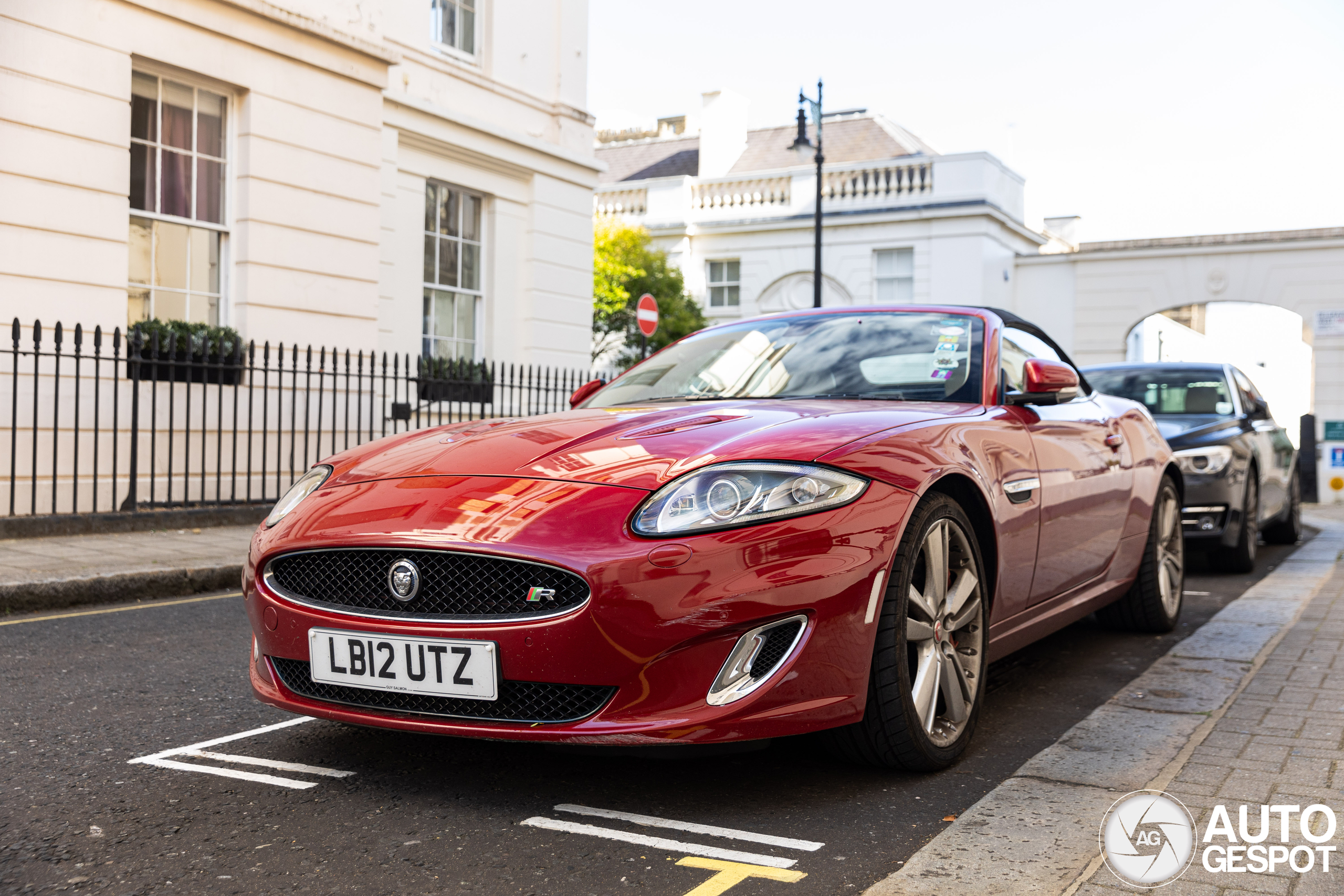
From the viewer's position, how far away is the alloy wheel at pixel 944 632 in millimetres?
3197

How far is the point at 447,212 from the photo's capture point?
14.0 m

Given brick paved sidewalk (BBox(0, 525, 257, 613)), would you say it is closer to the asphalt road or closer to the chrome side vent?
the asphalt road

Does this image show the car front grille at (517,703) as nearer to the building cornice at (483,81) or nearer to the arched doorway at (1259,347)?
the building cornice at (483,81)

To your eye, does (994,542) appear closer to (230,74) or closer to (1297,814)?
(1297,814)

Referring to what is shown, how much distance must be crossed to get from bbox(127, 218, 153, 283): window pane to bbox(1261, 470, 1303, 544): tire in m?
9.65

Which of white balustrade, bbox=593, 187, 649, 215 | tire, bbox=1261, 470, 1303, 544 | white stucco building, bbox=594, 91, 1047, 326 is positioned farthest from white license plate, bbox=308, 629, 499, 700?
white balustrade, bbox=593, 187, 649, 215

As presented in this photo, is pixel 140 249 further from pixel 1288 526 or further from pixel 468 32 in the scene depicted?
pixel 1288 526

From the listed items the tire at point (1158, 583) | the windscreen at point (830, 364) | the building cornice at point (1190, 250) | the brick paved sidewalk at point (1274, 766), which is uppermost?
the building cornice at point (1190, 250)

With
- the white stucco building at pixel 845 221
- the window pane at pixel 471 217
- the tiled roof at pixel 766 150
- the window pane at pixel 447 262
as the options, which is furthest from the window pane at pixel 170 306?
the tiled roof at pixel 766 150

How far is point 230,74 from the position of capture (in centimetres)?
1066

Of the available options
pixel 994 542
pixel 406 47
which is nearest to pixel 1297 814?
pixel 994 542

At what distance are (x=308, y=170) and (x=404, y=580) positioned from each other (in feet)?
31.3

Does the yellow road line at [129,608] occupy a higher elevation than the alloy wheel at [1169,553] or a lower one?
lower

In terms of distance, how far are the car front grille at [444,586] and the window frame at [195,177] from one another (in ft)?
26.3
